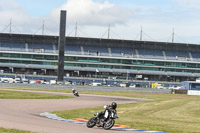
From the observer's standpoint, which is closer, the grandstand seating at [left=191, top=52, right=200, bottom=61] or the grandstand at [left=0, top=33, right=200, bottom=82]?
the grandstand at [left=0, top=33, right=200, bottom=82]

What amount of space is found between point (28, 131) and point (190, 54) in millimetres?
119536

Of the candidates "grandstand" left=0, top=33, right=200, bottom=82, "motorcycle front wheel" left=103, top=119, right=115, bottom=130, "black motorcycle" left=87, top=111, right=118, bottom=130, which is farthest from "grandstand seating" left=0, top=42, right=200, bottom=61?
"motorcycle front wheel" left=103, top=119, right=115, bottom=130

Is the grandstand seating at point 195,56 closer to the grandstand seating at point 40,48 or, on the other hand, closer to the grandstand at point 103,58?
the grandstand at point 103,58

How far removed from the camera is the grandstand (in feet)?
408

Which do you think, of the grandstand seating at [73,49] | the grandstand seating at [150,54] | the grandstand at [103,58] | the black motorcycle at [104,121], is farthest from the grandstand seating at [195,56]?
the black motorcycle at [104,121]

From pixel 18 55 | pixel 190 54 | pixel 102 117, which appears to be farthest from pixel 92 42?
pixel 102 117

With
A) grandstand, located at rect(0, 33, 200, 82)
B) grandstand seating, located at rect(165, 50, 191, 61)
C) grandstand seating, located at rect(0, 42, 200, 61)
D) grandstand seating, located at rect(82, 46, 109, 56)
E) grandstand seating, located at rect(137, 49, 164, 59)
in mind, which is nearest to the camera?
grandstand, located at rect(0, 33, 200, 82)

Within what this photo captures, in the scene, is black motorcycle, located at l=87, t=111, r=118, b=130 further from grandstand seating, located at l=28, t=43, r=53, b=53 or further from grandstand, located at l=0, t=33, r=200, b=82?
grandstand seating, located at l=28, t=43, r=53, b=53

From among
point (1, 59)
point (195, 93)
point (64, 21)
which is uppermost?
point (64, 21)

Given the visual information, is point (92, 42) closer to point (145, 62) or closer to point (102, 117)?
point (145, 62)

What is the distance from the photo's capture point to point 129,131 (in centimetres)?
1991

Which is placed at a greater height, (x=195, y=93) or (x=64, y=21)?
(x=64, y=21)

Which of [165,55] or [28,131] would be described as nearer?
[28,131]

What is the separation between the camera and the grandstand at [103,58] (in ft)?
408
